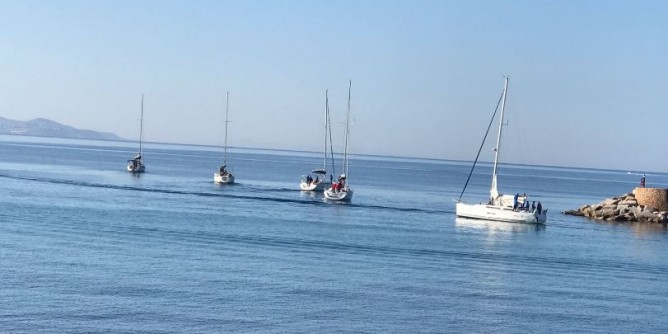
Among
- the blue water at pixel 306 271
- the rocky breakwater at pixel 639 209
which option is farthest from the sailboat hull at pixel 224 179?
the rocky breakwater at pixel 639 209

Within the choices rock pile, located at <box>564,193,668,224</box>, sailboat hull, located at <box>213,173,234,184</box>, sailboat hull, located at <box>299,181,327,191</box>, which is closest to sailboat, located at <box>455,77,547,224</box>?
rock pile, located at <box>564,193,668,224</box>

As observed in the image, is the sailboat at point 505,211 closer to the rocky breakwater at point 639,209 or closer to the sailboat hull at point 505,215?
the sailboat hull at point 505,215

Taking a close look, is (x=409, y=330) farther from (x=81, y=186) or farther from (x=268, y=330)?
(x=81, y=186)

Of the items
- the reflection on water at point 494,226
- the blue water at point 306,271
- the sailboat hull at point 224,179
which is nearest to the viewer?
the blue water at point 306,271

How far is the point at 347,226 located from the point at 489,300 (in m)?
26.2

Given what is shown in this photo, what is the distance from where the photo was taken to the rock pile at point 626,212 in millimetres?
77125

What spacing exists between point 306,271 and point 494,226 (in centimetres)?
3051

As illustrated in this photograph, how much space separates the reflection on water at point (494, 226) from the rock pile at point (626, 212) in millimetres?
13395

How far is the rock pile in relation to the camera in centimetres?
7712

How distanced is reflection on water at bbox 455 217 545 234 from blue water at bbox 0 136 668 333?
33 centimetres

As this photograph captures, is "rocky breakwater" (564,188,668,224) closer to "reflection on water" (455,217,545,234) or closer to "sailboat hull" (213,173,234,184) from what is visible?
"reflection on water" (455,217,545,234)

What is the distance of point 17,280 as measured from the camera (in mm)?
31906

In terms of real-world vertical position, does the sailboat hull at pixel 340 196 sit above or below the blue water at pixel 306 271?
above

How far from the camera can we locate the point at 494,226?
66438mm
